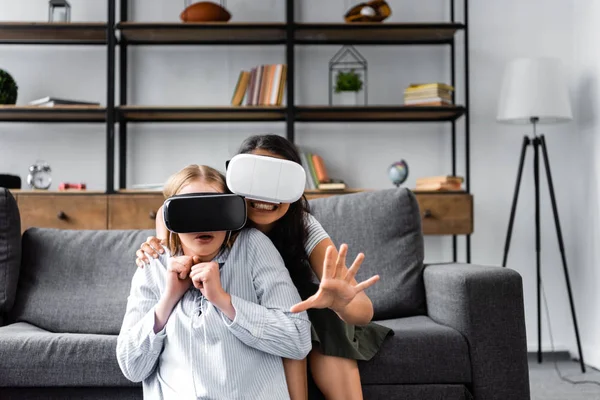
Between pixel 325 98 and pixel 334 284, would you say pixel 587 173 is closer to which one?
pixel 325 98

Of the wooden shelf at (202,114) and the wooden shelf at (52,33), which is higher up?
the wooden shelf at (52,33)

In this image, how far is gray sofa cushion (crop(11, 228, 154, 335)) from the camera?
1.89m

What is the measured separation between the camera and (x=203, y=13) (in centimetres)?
317

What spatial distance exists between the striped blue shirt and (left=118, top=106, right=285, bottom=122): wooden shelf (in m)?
1.90

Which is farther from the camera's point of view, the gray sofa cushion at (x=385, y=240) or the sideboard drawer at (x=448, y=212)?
the sideboard drawer at (x=448, y=212)

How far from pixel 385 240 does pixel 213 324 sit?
89cm

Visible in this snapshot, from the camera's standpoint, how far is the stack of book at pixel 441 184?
3070 millimetres

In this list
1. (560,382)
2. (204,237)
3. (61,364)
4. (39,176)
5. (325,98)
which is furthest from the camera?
(325,98)

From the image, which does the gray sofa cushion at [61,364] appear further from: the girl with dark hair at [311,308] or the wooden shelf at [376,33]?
the wooden shelf at [376,33]

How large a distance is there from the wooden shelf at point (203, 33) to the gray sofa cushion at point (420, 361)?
1988mm

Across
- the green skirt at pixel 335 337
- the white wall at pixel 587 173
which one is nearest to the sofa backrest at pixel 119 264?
the green skirt at pixel 335 337

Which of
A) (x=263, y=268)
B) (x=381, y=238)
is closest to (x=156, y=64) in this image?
(x=381, y=238)

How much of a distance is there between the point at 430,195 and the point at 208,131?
3.94ft

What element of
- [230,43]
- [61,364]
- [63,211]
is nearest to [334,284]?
[61,364]
